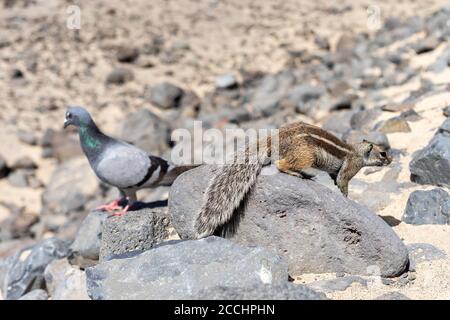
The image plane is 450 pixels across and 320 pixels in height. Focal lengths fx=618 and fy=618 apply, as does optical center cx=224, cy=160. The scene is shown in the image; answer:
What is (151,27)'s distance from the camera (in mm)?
19750

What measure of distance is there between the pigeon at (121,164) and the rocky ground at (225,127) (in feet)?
1.11

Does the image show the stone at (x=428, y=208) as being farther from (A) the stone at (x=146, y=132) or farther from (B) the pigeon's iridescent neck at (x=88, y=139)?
(A) the stone at (x=146, y=132)

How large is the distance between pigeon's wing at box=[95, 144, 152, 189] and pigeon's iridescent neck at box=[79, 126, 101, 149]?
138mm

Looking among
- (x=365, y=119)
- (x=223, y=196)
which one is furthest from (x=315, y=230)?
(x=365, y=119)

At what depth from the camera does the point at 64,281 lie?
6879 mm

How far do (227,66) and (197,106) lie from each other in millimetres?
2867

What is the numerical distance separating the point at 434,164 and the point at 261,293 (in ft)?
10.8

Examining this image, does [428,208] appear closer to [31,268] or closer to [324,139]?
[324,139]

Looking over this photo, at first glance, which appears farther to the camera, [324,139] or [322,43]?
[322,43]

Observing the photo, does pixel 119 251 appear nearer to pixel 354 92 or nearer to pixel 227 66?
pixel 354 92

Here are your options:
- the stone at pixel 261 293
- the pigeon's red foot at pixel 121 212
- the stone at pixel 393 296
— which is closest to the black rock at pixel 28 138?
the pigeon's red foot at pixel 121 212

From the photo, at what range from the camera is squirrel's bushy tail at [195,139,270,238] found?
4.96m

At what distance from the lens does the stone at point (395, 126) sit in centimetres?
833
